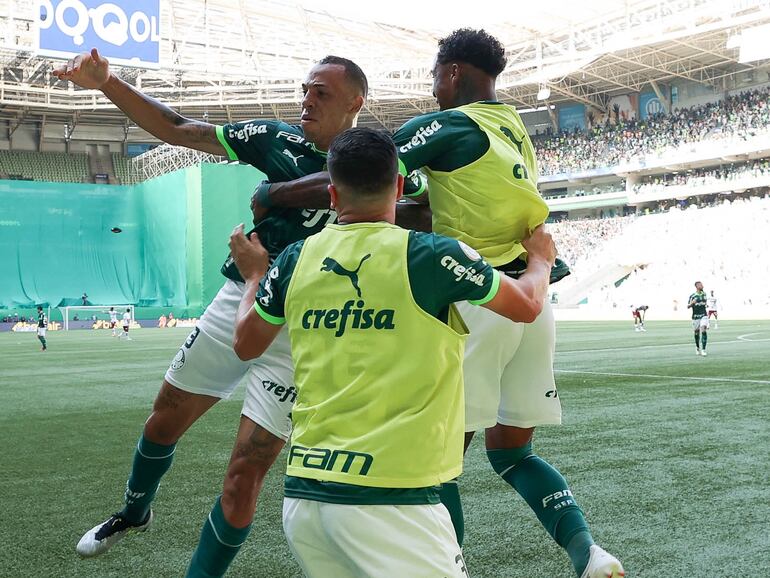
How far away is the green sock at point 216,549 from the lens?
2945mm

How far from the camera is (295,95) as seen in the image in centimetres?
4588

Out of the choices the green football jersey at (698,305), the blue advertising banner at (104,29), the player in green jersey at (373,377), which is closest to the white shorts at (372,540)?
the player in green jersey at (373,377)

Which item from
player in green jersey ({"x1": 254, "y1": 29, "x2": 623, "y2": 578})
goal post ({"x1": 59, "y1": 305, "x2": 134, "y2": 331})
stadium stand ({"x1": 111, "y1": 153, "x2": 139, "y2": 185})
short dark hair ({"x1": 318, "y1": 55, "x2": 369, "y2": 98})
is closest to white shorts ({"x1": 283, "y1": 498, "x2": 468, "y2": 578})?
player in green jersey ({"x1": 254, "y1": 29, "x2": 623, "y2": 578})

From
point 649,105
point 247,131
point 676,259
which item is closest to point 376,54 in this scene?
point 676,259

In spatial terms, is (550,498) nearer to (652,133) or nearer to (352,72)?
(352,72)

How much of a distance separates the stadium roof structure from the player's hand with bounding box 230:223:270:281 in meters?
37.2

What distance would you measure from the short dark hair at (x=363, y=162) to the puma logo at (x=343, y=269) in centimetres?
19

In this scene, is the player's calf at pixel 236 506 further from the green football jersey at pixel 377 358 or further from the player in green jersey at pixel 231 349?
the green football jersey at pixel 377 358

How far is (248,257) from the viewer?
8.21 ft

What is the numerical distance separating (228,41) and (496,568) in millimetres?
42403

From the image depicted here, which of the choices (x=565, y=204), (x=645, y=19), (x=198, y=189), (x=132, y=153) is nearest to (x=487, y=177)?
(x=198, y=189)

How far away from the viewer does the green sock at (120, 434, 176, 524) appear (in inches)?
138

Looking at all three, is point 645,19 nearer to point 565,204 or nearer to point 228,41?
point 565,204

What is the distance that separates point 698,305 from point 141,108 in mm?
14913
